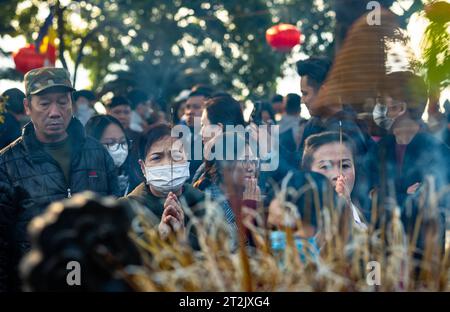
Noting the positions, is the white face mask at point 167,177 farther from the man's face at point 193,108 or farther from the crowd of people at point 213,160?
the man's face at point 193,108

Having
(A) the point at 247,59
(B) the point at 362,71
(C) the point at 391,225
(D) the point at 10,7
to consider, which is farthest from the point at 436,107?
(A) the point at 247,59

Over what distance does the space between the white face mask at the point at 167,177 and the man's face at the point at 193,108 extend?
2375mm

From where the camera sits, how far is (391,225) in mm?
2689

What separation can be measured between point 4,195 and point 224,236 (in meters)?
2.47

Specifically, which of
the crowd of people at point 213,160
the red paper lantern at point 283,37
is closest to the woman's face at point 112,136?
the crowd of people at point 213,160

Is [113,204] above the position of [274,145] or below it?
below

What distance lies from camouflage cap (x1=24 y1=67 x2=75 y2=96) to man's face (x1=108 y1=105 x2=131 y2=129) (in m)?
2.32

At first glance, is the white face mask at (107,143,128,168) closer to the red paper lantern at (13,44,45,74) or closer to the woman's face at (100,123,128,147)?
the woman's face at (100,123,128,147)

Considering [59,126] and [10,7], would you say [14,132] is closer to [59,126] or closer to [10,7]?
[59,126]

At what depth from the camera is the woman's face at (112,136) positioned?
629 cm

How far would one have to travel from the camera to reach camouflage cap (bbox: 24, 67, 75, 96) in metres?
5.17

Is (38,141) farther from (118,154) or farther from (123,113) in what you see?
(123,113)

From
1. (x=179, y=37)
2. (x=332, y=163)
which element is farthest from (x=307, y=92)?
(x=179, y=37)

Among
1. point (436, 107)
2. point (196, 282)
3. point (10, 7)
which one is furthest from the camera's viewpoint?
point (10, 7)
